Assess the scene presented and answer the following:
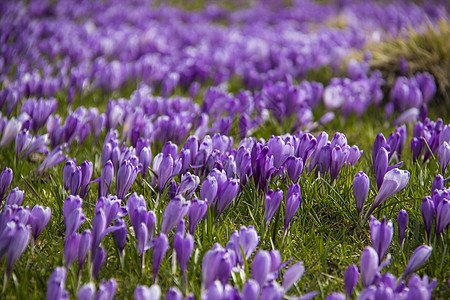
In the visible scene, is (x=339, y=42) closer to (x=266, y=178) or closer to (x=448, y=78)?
(x=448, y=78)

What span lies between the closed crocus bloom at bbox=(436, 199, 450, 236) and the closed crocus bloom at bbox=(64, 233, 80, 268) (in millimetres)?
1689

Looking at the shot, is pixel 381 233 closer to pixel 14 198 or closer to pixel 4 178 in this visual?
pixel 14 198

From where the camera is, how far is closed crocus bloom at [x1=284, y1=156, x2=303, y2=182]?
2721 mm

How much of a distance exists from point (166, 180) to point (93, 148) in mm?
1280

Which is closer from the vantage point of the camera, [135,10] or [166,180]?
[166,180]

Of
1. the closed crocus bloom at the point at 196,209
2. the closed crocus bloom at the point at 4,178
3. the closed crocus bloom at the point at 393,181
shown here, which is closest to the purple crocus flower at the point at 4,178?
the closed crocus bloom at the point at 4,178

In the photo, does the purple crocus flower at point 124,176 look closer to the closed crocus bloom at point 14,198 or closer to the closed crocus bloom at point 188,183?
the closed crocus bloom at point 188,183

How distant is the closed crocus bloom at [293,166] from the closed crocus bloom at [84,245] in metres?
1.17

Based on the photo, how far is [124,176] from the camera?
8.66 feet

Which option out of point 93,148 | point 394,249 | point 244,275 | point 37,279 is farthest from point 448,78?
point 37,279

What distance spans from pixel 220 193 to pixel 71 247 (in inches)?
31.6

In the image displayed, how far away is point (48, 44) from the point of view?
23.4 feet

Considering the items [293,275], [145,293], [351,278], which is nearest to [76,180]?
[145,293]

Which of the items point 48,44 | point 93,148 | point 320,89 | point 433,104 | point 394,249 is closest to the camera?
point 394,249
